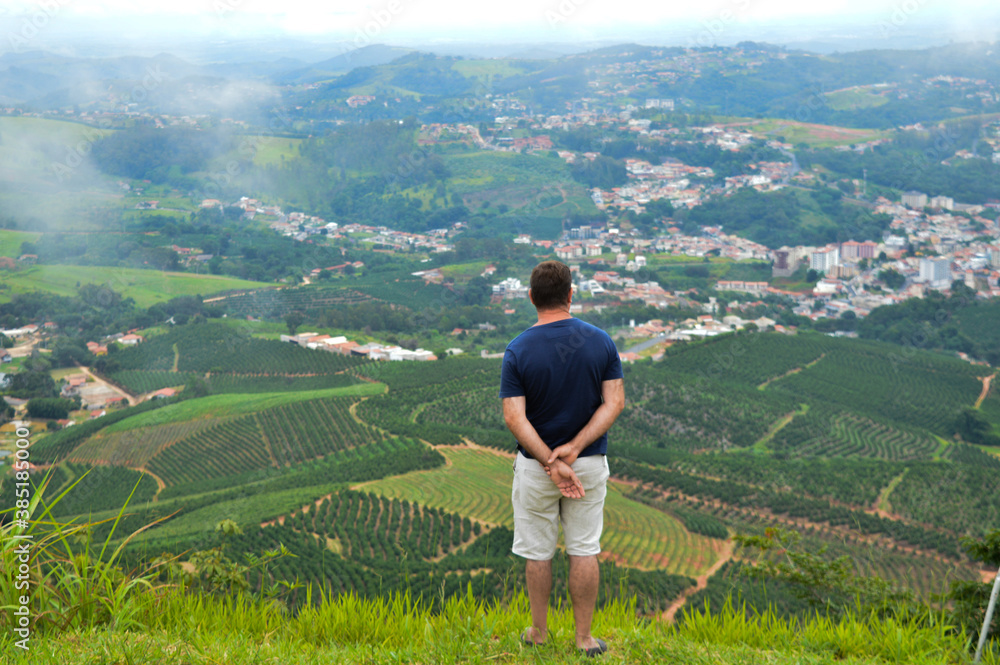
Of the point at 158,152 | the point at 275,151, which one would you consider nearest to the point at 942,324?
the point at 275,151

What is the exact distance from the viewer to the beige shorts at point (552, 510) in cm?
193

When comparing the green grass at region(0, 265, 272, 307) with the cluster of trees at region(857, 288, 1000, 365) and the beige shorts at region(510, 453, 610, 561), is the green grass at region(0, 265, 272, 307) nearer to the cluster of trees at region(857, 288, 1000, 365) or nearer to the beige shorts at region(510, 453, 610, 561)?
the cluster of trees at region(857, 288, 1000, 365)

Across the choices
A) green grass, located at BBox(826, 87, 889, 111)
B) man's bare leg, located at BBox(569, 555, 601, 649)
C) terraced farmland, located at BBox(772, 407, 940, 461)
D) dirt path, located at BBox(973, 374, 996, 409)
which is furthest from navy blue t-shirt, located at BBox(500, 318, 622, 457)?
green grass, located at BBox(826, 87, 889, 111)

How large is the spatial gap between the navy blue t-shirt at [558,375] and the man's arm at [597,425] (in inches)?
1.3

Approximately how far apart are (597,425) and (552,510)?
29 centimetres

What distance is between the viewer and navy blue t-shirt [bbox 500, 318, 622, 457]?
1.95 metres

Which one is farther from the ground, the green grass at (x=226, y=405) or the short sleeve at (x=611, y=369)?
the short sleeve at (x=611, y=369)

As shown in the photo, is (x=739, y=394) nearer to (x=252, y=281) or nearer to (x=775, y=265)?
(x=775, y=265)

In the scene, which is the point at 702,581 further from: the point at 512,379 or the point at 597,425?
the point at 512,379

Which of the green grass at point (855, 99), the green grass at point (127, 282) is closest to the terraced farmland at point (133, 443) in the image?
the green grass at point (127, 282)

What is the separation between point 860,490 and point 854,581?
13.0m

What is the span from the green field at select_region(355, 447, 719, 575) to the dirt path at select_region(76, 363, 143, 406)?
14.2 meters

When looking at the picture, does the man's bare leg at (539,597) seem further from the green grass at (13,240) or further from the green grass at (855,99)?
the green grass at (855,99)

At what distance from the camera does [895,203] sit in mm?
57125
